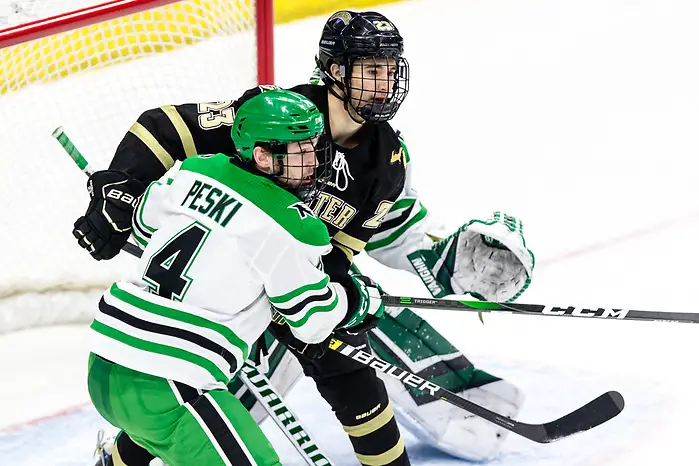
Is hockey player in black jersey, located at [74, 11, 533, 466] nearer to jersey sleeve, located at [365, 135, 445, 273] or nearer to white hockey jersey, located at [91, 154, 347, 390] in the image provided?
jersey sleeve, located at [365, 135, 445, 273]

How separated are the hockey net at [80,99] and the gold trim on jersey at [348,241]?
2.70 feet

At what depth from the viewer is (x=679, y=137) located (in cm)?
486

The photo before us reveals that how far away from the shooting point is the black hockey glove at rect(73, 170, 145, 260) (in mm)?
2369

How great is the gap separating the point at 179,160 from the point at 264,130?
53cm

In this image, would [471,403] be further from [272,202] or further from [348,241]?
[272,202]

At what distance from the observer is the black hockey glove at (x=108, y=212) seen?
7.77ft

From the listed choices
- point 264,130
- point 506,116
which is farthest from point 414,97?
point 264,130

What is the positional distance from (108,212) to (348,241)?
547mm

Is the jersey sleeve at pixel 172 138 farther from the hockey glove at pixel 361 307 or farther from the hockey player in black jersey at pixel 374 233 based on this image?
the hockey glove at pixel 361 307

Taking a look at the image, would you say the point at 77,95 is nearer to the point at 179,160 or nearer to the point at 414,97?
the point at 179,160

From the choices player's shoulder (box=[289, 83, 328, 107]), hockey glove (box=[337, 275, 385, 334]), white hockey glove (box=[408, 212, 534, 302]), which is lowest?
white hockey glove (box=[408, 212, 534, 302])

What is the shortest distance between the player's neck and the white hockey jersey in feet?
1.33

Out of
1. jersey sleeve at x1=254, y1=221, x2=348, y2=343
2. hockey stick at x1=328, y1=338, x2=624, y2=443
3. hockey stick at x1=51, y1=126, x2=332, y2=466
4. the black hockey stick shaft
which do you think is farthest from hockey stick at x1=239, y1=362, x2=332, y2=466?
jersey sleeve at x1=254, y1=221, x2=348, y2=343

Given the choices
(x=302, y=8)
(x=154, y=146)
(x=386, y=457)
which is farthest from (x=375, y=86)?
(x=302, y=8)
